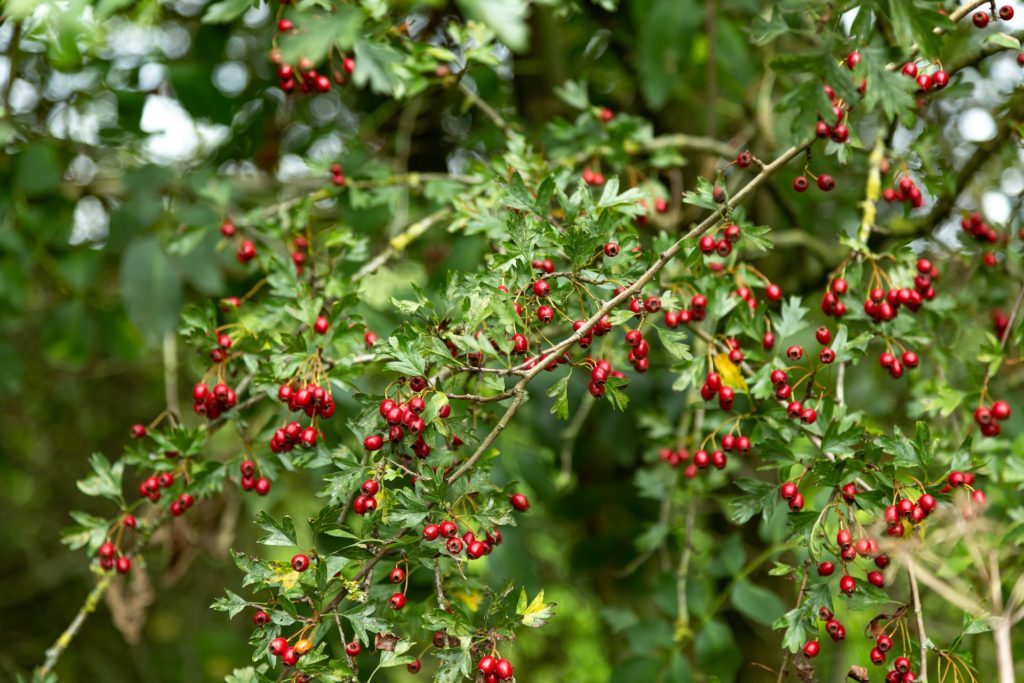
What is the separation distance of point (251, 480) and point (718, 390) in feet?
2.67

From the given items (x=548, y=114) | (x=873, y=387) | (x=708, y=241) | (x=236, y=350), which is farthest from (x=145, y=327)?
(x=873, y=387)

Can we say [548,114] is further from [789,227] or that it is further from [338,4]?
[338,4]

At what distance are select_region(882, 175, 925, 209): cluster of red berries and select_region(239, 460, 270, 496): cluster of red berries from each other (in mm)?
1293

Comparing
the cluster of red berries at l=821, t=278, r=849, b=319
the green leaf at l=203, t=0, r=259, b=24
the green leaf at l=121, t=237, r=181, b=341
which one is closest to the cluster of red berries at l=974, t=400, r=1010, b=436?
the cluster of red berries at l=821, t=278, r=849, b=319

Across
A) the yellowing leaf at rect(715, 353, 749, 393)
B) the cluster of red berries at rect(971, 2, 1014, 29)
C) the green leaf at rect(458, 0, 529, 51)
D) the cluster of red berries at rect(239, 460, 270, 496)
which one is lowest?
the cluster of red berries at rect(239, 460, 270, 496)

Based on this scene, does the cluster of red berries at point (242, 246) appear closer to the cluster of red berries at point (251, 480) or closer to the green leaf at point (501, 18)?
the cluster of red berries at point (251, 480)

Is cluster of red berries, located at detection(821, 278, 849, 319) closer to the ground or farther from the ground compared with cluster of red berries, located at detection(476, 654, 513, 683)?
farther from the ground

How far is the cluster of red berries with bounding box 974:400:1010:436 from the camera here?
167 cm

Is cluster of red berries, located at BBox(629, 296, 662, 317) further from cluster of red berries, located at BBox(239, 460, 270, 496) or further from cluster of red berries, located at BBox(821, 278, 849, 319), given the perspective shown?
cluster of red berries, located at BBox(239, 460, 270, 496)

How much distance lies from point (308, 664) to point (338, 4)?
1.05 meters

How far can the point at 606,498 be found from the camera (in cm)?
267

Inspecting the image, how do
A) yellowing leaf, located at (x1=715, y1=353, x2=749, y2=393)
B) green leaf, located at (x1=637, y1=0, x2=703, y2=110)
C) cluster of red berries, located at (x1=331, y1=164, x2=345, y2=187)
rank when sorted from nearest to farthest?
yellowing leaf, located at (x1=715, y1=353, x2=749, y2=393) → cluster of red berries, located at (x1=331, y1=164, x2=345, y2=187) → green leaf, located at (x1=637, y1=0, x2=703, y2=110)

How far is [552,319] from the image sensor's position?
150 cm

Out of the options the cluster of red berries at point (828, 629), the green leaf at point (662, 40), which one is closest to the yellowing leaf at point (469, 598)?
the cluster of red berries at point (828, 629)
